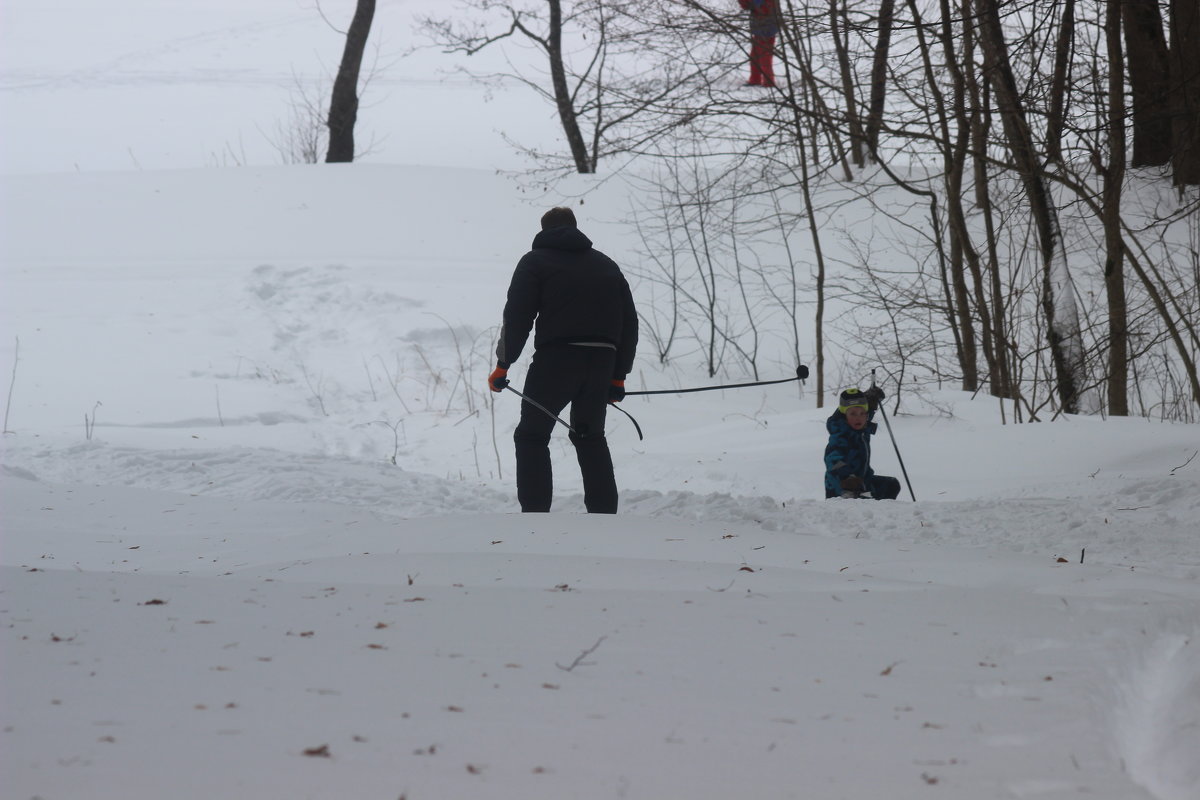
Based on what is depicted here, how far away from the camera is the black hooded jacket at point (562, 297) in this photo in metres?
5.43

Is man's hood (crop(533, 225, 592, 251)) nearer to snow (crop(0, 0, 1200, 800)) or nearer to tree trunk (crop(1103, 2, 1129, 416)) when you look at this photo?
snow (crop(0, 0, 1200, 800))

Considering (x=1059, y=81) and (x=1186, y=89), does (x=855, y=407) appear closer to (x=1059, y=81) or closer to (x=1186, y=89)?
(x=1186, y=89)

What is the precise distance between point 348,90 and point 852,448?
43.6 feet

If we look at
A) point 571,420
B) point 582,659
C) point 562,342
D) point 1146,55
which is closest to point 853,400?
point 571,420

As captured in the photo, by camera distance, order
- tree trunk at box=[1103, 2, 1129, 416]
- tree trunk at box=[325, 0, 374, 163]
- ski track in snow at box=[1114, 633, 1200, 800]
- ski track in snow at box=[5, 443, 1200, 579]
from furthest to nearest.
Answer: tree trunk at box=[325, 0, 374, 163]
tree trunk at box=[1103, 2, 1129, 416]
ski track in snow at box=[5, 443, 1200, 579]
ski track in snow at box=[1114, 633, 1200, 800]

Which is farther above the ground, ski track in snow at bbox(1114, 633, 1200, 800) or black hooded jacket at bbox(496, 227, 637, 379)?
black hooded jacket at bbox(496, 227, 637, 379)

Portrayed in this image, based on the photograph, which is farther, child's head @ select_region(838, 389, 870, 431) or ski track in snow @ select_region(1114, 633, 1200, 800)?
child's head @ select_region(838, 389, 870, 431)

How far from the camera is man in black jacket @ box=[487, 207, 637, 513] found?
5.44 m

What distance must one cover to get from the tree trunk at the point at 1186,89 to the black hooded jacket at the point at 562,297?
3467 millimetres

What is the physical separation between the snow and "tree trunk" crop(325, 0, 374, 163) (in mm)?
7701

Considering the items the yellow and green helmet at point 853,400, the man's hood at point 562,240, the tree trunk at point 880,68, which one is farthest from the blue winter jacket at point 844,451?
the tree trunk at point 880,68

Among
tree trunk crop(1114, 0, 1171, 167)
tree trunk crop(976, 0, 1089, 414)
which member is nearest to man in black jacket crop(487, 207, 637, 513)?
tree trunk crop(1114, 0, 1171, 167)

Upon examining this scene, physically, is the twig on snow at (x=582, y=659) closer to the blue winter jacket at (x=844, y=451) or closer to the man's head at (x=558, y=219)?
the man's head at (x=558, y=219)

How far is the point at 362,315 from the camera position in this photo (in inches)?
502
